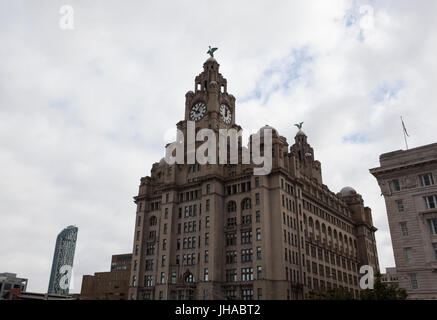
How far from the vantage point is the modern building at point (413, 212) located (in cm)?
5712

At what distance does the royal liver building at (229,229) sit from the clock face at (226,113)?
0.38m

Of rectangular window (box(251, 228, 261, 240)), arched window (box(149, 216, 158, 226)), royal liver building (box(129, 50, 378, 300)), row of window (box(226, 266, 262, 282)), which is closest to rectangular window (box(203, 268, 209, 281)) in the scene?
royal liver building (box(129, 50, 378, 300))

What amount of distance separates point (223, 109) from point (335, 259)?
58081mm

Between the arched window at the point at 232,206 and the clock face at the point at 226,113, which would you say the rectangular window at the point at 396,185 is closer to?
the arched window at the point at 232,206

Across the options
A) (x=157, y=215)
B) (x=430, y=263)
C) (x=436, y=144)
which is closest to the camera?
(x=430, y=263)

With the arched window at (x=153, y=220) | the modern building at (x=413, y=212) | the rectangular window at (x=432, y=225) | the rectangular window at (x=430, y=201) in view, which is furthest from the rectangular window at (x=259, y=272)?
the arched window at (x=153, y=220)

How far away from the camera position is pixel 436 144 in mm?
61094

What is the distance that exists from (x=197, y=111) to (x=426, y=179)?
2732 inches

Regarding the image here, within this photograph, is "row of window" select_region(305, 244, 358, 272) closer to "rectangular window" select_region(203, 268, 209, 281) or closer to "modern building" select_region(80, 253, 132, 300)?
"rectangular window" select_region(203, 268, 209, 281)

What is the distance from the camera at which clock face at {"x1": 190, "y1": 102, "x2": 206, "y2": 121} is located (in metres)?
112
